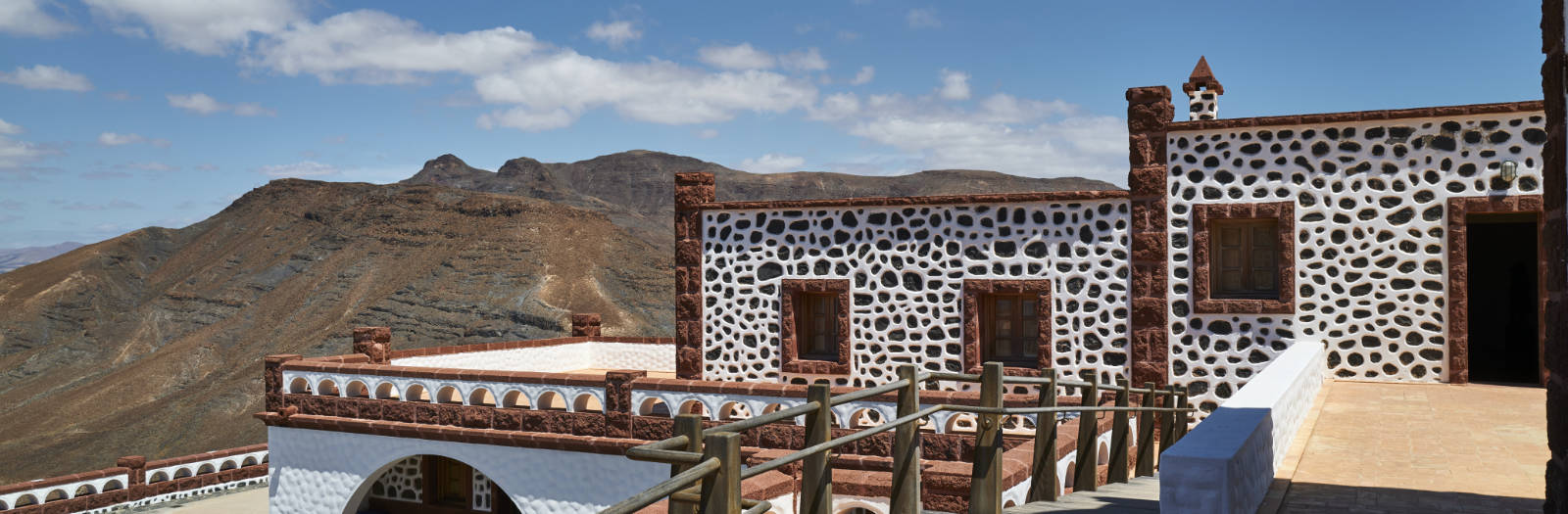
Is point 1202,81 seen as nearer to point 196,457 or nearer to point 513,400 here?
point 513,400

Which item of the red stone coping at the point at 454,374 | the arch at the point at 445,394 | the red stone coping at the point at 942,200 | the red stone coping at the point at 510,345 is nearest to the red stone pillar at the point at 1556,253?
the red stone coping at the point at 942,200

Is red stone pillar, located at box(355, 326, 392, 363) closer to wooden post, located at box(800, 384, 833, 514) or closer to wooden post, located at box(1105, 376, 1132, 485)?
wooden post, located at box(1105, 376, 1132, 485)

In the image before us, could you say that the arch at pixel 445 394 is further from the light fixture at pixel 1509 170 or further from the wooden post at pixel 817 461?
the light fixture at pixel 1509 170

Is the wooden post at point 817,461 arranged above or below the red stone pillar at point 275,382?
above

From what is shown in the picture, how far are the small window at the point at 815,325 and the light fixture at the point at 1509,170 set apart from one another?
6769mm

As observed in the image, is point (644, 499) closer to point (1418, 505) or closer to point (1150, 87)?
point (1418, 505)

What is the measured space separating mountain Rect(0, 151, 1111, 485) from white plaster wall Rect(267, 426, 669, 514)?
1971cm

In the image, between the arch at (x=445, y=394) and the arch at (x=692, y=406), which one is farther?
the arch at (x=445, y=394)

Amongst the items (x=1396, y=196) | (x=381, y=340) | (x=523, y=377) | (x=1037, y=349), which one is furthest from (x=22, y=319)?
(x=1396, y=196)

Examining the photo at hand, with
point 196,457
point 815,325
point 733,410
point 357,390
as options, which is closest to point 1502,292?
point 815,325

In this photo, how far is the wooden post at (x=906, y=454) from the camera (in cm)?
499

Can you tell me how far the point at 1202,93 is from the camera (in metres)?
12.2

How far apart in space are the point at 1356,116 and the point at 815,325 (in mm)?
6094

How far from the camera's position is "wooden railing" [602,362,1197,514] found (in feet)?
10.9
